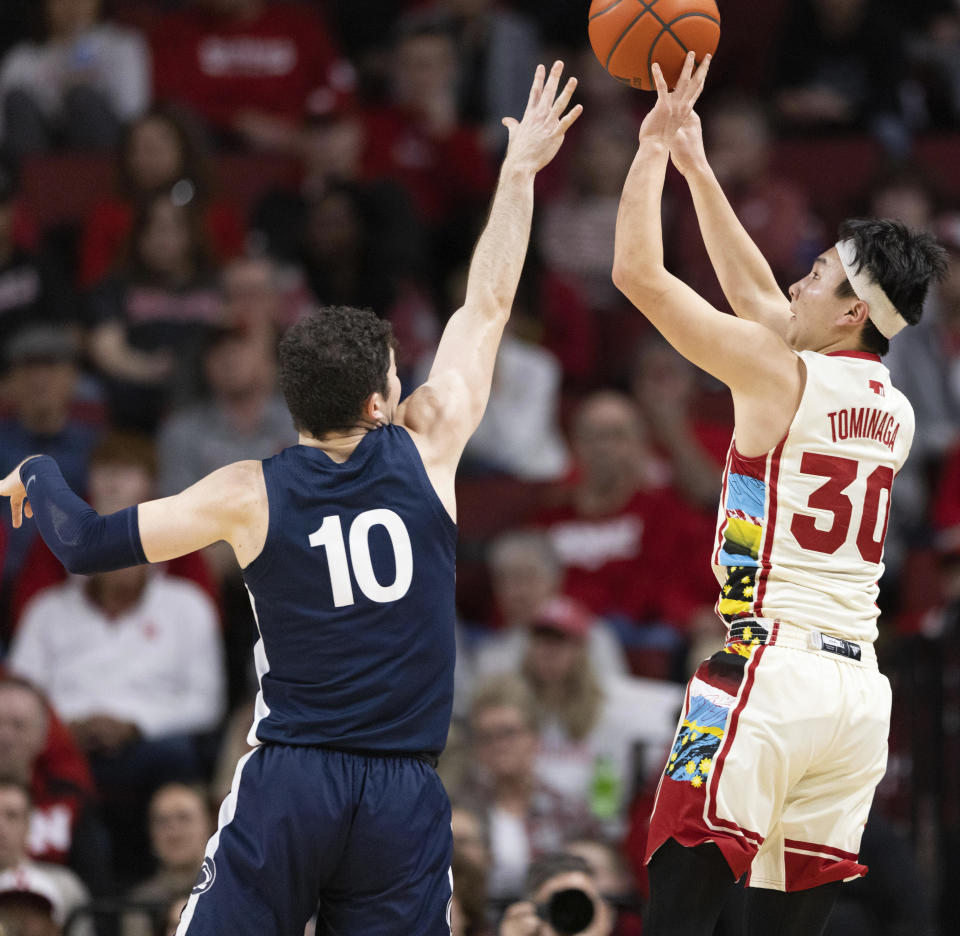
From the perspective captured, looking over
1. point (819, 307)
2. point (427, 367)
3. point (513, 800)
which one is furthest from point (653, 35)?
point (427, 367)

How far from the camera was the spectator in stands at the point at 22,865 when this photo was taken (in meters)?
6.48

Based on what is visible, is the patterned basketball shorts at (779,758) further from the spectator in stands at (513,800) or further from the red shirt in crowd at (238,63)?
the red shirt in crowd at (238,63)

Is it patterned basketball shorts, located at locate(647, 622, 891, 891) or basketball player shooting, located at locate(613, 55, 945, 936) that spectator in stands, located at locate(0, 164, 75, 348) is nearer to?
basketball player shooting, located at locate(613, 55, 945, 936)

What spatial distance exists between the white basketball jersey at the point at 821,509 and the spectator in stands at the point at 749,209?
6066mm

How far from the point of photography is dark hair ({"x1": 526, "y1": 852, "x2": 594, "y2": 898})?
5.76 meters

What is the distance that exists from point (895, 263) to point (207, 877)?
7.74ft

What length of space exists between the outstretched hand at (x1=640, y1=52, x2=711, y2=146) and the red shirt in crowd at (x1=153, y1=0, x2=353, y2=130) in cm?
693

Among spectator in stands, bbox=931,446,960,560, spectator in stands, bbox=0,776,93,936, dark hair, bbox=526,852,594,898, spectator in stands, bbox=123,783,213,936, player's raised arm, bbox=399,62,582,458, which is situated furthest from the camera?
spectator in stands, bbox=931,446,960,560

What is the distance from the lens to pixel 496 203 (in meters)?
4.84

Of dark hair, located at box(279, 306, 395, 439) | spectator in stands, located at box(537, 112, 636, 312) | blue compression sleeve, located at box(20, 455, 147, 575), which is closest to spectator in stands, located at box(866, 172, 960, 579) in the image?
spectator in stands, located at box(537, 112, 636, 312)

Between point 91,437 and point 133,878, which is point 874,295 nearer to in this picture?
point 133,878

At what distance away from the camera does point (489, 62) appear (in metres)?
11.5

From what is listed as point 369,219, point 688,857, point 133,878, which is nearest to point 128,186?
point 369,219

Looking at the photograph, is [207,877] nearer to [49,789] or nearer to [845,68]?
[49,789]
